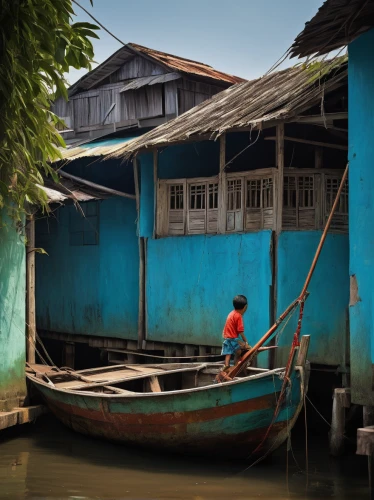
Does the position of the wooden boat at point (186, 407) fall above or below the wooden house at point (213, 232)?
below

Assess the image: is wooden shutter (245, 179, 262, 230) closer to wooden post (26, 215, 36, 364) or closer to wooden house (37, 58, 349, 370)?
wooden house (37, 58, 349, 370)

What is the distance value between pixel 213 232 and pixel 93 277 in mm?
3607

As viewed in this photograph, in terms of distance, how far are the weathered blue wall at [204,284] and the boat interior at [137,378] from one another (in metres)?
0.89

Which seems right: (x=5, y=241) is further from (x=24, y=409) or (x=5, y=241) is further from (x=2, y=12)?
(x=2, y=12)

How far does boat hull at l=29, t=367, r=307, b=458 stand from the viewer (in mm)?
9289

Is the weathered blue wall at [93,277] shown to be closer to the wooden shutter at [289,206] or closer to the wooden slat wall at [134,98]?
the wooden shutter at [289,206]

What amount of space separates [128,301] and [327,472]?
5946 mm

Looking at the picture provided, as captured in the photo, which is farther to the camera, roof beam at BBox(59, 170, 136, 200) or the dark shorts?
roof beam at BBox(59, 170, 136, 200)

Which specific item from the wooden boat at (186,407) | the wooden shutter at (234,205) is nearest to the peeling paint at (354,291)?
the wooden boat at (186,407)

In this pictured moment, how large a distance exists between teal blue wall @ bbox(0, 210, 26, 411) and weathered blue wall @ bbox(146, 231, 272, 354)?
2944 mm

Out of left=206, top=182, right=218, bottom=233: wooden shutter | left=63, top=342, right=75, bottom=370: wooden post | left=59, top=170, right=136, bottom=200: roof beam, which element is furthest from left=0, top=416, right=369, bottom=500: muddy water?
left=59, top=170, right=136, bottom=200: roof beam

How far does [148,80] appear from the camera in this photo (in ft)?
64.7

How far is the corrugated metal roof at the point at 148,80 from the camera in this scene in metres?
19.4

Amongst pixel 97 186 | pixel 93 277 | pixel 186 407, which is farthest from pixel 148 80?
pixel 186 407
